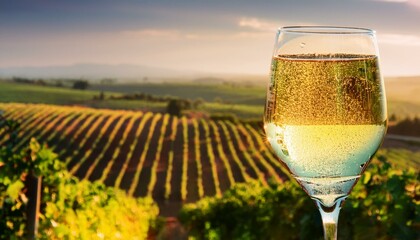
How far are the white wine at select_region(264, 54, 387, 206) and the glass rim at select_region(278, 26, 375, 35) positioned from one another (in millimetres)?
47

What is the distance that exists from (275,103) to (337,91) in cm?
12

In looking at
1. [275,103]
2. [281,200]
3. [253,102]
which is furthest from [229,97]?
[275,103]

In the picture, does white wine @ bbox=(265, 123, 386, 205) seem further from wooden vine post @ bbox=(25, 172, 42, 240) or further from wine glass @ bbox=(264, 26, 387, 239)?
wooden vine post @ bbox=(25, 172, 42, 240)

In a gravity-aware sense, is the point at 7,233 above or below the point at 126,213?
above

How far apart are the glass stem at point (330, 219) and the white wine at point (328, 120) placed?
0.03 feet

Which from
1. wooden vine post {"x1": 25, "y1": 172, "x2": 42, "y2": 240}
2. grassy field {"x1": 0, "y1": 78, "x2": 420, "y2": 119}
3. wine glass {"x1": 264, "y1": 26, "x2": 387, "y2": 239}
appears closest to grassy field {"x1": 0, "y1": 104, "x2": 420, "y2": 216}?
grassy field {"x1": 0, "y1": 78, "x2": 420, "y2": 119}

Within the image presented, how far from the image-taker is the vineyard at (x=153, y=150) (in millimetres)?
22386

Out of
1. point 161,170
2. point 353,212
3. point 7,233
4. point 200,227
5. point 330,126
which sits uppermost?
point 330,126

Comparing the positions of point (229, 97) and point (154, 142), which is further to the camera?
point (229, 97)

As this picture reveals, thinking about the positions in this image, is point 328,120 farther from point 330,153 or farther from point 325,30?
point 325,30

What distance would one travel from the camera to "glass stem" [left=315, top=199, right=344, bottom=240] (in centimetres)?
126

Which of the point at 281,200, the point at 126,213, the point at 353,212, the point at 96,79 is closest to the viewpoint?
the point at 353,212

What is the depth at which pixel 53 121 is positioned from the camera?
26.3m

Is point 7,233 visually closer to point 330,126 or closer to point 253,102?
point 330,126
